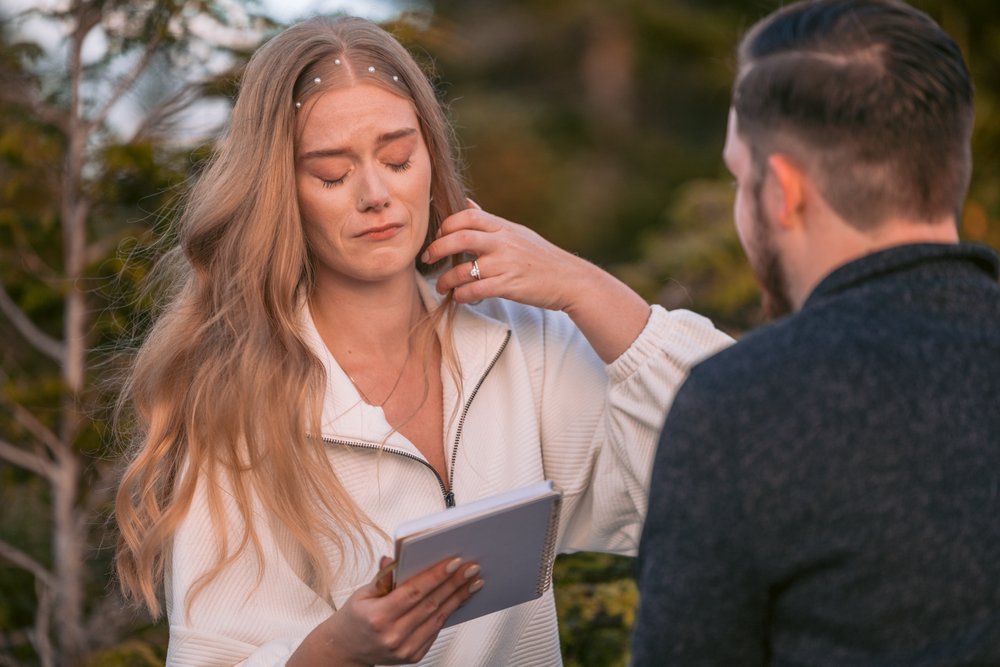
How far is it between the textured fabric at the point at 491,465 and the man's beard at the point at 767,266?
0.75 metres

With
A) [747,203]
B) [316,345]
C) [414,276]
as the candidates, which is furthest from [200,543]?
[747,203]

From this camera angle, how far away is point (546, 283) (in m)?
2.51

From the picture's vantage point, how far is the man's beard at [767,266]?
64.0 inches

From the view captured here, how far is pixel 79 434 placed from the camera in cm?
359

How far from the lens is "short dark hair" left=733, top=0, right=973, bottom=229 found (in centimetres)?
149

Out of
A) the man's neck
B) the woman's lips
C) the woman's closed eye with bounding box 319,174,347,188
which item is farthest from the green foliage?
the man's neck

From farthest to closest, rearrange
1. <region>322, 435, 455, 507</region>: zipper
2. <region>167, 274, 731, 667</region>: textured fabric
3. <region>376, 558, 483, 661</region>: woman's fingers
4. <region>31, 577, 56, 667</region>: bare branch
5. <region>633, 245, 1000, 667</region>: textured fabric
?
<region>31, 577, 56, 667</region>: bare branch < <region>322, 435, 455, 507</region>: zipper < <region>167, 274, 731, 667</region>: textured fabric < <region>376, 558, 483, 661</region>: woman's fingers < <region>633, 245, 1000, 667</region>: textured fabric

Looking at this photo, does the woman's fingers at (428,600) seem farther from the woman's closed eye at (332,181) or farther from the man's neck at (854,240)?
the woman's closed eye at (332,181)

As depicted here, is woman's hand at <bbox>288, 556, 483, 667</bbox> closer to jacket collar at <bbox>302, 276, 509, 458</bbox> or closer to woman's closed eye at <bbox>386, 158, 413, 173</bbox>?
jacket collar at <bbox>302, 276, 509, 458</bbox>

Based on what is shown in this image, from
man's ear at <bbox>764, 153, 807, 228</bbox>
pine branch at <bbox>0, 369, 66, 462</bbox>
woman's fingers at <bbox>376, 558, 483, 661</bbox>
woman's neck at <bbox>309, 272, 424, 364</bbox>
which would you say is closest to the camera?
man's ear at <bbox>764, 153, 807, 228</bbox>

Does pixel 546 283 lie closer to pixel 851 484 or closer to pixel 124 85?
pixel 851 484

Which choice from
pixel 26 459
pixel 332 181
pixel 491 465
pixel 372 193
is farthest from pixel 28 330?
pixel 491 465

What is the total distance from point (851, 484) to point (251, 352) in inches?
56.0

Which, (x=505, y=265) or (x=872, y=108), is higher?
(x=872, y=108)
